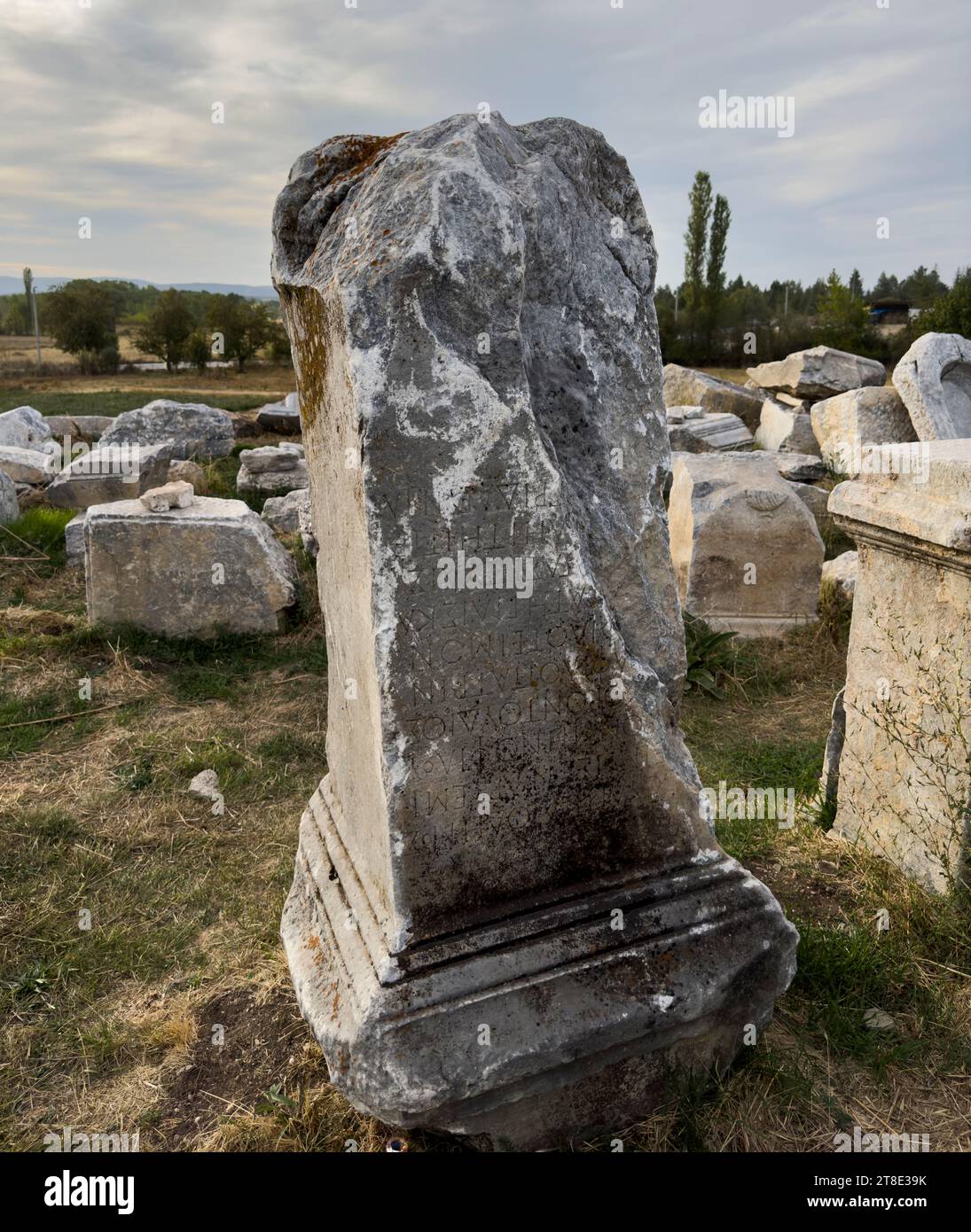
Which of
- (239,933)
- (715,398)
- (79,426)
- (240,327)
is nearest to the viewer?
(239,933)

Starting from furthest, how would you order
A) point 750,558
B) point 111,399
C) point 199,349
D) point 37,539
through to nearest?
point 199,349
point 111,399
point 37,539
point 750,558

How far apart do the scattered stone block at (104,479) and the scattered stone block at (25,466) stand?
0.81 meters

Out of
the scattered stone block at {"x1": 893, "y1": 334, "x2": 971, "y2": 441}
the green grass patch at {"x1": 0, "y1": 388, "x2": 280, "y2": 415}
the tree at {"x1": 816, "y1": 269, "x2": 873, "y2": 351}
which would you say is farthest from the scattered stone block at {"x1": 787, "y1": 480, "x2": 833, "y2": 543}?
the tree at {"x1": 816, "y1": 269, "x2": 873, "y2": 351}

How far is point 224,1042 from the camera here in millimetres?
2410

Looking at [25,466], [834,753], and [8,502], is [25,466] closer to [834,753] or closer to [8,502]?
[8,502]

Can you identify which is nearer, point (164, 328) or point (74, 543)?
point (74, 543)

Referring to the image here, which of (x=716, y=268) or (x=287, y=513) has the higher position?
(x=716, y=268)

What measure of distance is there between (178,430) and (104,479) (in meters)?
2.94

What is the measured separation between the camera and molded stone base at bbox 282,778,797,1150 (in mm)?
1820

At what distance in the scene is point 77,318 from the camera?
2625 centimetres

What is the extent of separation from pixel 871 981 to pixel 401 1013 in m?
1.36

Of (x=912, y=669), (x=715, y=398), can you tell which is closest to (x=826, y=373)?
(x=715, y=398)

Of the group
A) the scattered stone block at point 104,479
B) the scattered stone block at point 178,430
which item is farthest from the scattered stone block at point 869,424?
the scattered stone block at point 178,430

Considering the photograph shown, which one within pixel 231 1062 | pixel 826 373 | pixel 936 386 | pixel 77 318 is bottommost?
pixel 231 1062
